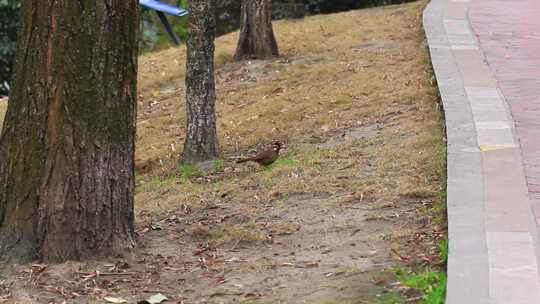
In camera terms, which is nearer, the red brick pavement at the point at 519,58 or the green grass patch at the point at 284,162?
the red brick pavement at the point at 519,58

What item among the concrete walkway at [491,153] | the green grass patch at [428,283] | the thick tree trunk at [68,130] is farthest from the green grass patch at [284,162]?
the green grass patch at [428,283]

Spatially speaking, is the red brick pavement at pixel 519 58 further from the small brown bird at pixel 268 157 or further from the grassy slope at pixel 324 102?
the small brown bird at pixel 268 157

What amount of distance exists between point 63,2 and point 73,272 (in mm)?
1395

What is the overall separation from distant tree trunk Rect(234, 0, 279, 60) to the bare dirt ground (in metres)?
0.25

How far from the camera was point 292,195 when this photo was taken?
279 inches

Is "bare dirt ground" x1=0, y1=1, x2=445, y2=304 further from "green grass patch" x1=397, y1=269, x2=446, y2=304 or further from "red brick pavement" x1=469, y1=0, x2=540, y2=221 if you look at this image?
"red brick pavement" x1=469, y1=0, x2=540, y2=221

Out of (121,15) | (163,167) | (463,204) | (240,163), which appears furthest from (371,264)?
(163,167)

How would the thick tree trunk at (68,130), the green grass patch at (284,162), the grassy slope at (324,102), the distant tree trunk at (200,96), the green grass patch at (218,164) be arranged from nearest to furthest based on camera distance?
the thick tree trunk at (68,130), the grassy slope at (324,102), the green grass patch at (284,162), the green grass patch at (218,164), the distant tree trunk at (200,96)

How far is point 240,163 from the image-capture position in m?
8.77

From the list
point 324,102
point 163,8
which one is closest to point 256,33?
point 324,102

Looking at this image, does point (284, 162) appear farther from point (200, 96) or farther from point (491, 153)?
point (491, 153)

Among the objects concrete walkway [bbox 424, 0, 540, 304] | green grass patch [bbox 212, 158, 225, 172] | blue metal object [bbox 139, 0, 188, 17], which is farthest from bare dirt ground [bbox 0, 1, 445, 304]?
blue metal object [bbox 139, 0, 188, 17]

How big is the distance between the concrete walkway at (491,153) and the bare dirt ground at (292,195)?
193 mm

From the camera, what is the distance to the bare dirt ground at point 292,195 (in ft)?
17.6
